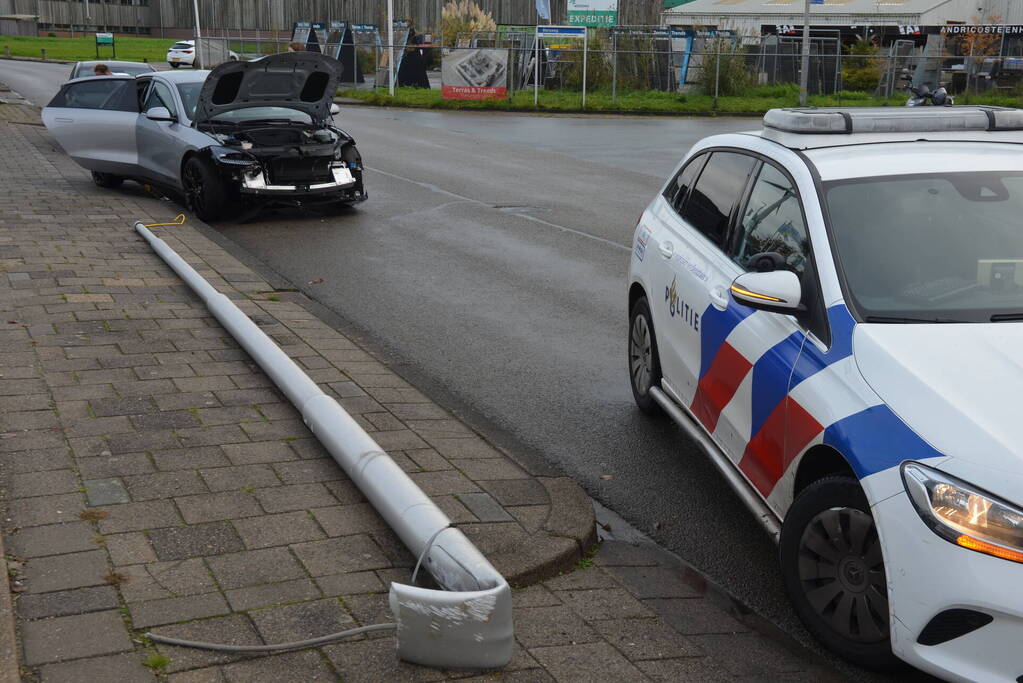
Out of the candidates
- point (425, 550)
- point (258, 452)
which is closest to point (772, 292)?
point (425, 550)

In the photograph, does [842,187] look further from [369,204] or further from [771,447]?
[369,204]

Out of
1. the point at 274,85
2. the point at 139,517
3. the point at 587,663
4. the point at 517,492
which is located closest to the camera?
the point at 587,663

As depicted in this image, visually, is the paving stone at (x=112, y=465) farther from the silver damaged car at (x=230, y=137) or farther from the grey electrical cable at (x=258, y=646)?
the silver damaged car at (x=230, y=137)

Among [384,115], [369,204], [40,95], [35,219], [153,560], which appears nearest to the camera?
[153,560]

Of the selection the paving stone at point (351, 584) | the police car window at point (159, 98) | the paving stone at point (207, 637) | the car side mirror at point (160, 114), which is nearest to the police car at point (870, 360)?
the paving stone at point (351, 584)

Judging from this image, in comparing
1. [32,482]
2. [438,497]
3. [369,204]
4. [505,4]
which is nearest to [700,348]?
[438,497]

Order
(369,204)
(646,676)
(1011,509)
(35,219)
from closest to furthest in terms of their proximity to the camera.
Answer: (1011,509) < (646,676) < (35,219) < (369,204)

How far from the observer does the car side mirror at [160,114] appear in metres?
13.8

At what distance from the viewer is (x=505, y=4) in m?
73.2

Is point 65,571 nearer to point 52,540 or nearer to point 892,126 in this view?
point 52,540

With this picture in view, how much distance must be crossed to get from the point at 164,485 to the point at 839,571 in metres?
2.81

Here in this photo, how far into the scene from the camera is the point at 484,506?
16.0 feet

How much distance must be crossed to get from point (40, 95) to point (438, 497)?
3444 centimetres

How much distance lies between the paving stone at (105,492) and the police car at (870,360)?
2.50m
